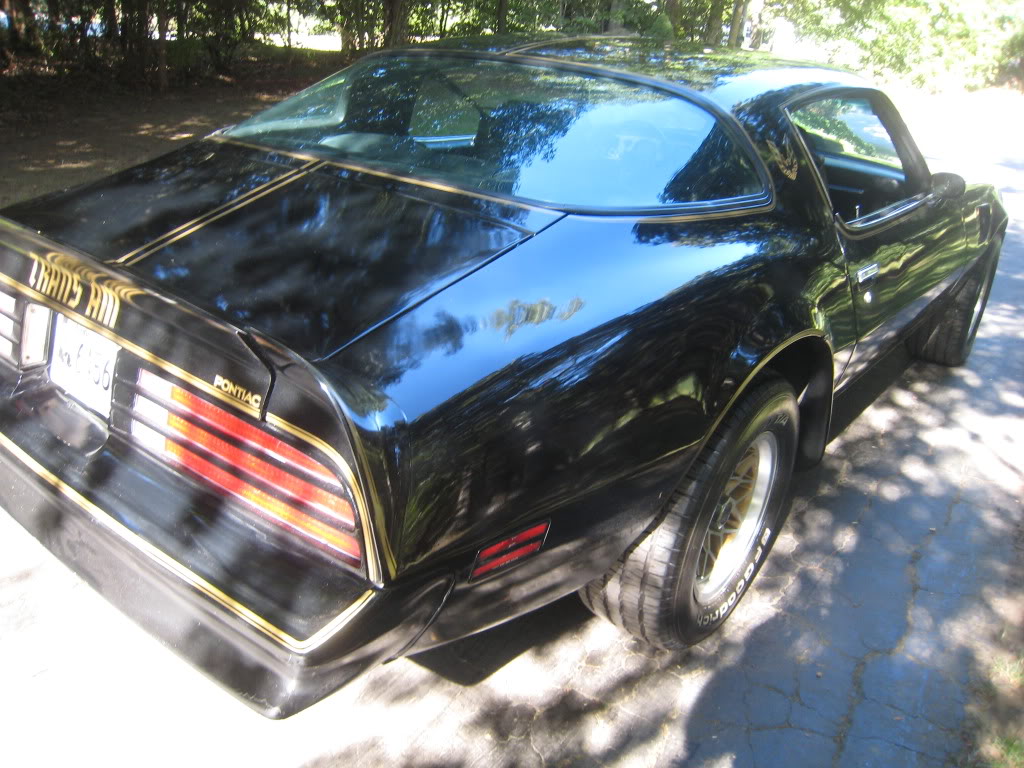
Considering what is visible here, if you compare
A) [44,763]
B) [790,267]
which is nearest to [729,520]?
[790,267]

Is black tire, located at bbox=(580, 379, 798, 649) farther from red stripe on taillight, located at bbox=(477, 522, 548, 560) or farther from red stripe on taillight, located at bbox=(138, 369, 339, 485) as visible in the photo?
red stripe on taillight, located at bbox=(138, 369, 339, 485)

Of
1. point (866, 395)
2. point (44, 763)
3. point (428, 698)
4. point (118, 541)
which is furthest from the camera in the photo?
point (866, 395)

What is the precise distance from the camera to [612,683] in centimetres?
244

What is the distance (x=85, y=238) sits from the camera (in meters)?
2.14

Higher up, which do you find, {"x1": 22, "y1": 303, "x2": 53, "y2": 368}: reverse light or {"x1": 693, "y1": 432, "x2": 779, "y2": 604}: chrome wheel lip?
{"x1": 22, "y1": 303, "x2": 53, "y2": 368}: reverse light

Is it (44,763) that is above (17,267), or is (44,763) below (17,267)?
below

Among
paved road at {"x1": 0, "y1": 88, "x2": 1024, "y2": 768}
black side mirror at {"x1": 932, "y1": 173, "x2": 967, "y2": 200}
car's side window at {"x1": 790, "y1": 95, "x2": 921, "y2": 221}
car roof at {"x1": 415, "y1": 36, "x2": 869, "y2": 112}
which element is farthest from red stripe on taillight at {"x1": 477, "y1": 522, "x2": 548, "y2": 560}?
Result: black side mirror at {"x1": 932, "y1": 173, "x2": 967, "y2": 200}

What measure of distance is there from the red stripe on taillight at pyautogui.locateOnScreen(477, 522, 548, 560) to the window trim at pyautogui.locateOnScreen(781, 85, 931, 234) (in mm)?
1617

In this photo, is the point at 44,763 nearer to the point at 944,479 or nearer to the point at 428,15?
the point at 944,479

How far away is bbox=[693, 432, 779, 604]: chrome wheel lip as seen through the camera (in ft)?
8.24

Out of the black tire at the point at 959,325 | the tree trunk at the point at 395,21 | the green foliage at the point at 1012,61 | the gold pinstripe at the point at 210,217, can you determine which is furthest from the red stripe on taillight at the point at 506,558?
the green foliage at the point at 1012,61

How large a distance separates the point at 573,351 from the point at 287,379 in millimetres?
614

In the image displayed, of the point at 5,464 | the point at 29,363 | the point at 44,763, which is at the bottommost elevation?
the point at 44,763

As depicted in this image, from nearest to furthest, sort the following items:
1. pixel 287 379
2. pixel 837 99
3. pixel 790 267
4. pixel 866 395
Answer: pixel 287 379
pixel 790 267
pixel 837 99
pixel 866 395
